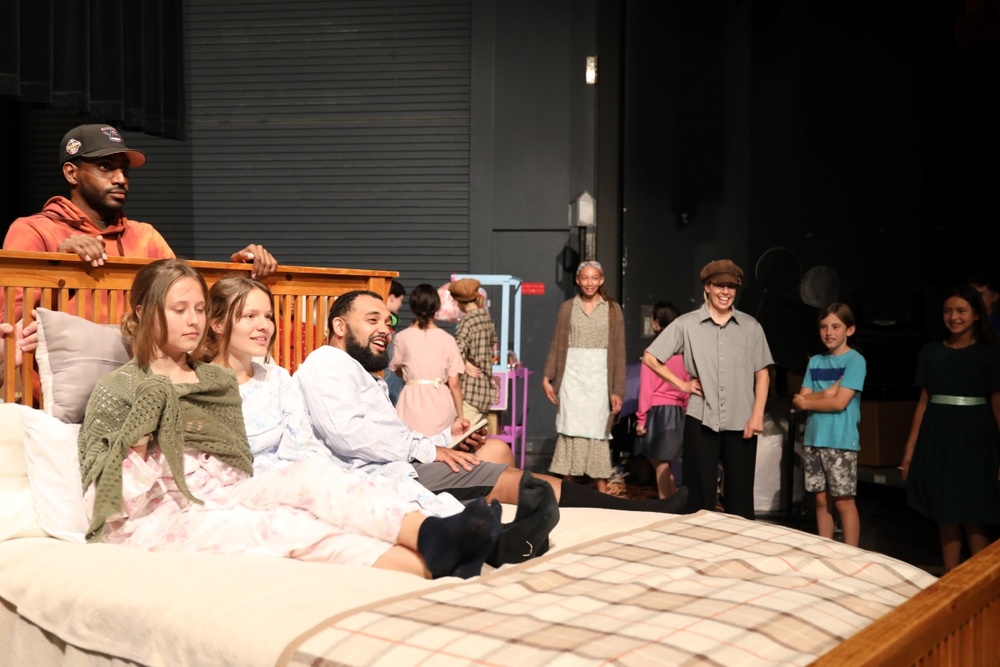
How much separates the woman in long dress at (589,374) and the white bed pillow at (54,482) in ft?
12.9

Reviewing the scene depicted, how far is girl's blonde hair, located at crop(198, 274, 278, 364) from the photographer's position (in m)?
3.50

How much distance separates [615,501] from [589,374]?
2.75 m

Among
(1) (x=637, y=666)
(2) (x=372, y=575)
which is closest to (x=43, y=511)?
(2) (x=372, y=575)

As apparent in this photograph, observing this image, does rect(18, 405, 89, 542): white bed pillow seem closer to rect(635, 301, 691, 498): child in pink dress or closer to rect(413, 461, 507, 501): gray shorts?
rect(413, 461, 507, 501): gray shorts

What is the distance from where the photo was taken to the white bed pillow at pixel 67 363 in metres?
3.29

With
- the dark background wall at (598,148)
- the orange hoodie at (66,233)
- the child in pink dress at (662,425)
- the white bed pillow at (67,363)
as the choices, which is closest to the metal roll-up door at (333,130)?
the dark background wall at (598,148)

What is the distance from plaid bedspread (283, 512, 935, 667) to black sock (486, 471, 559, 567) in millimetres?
121

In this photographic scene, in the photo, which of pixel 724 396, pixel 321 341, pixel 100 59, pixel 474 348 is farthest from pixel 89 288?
pixel 100 59

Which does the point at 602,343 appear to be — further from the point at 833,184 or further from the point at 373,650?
the point at 373,650

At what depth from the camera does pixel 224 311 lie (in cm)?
351

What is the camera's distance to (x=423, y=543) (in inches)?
111

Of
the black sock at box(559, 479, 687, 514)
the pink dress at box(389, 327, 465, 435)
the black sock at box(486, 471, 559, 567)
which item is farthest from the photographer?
the pink dress at box(389, 327, 465, 435)

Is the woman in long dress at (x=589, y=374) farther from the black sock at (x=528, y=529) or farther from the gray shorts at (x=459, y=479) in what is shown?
the black sock at (x=528, y=529)

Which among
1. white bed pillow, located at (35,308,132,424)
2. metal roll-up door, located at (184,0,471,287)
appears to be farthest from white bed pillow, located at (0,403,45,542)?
metal roll-up door, located at (184,0,471,287)
